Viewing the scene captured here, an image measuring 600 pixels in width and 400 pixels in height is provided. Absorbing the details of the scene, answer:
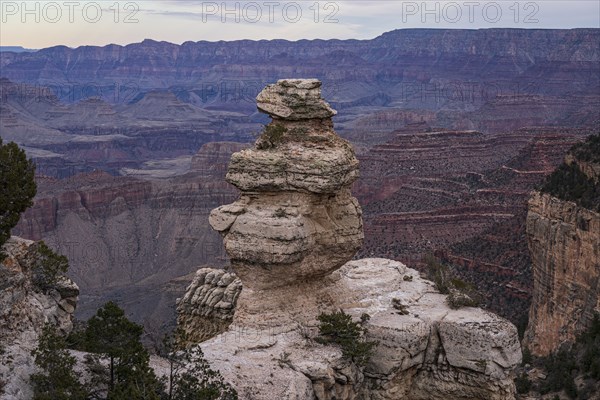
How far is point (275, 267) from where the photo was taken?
79.1ft

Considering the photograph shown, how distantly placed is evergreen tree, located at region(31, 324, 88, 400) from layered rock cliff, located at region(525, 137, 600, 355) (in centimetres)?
3063

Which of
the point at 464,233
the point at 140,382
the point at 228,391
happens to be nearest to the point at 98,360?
the point at 140,382

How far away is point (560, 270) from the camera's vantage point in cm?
4544

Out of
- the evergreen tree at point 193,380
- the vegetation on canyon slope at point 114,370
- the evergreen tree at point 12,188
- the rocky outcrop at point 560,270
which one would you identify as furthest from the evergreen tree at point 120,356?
the rocky outcrop at point 560,270

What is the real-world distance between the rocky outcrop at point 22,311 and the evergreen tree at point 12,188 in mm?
661

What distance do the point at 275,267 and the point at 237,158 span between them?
3.59 meters

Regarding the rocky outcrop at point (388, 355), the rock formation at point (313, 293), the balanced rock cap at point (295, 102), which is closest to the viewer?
the rocky outcrop at point (388, 355)

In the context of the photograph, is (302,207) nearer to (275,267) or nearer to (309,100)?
(275,267)

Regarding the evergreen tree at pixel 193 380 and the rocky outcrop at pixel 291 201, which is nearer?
the evergreen tree at pixel 193 380

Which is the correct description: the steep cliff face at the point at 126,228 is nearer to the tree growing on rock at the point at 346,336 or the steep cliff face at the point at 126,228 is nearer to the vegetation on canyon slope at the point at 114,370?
the tree growing on rock at the point at 346,336

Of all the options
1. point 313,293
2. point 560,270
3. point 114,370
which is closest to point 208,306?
point 313,293

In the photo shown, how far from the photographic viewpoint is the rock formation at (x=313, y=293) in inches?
933

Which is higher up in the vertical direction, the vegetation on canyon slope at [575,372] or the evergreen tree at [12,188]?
the evergreen tree at [12,188]

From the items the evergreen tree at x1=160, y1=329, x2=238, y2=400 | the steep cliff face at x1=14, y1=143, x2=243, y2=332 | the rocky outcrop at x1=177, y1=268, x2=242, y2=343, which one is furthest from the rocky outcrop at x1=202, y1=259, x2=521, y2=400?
the steep cliff face at x1=14, y1=143, x2=243, y2=332
